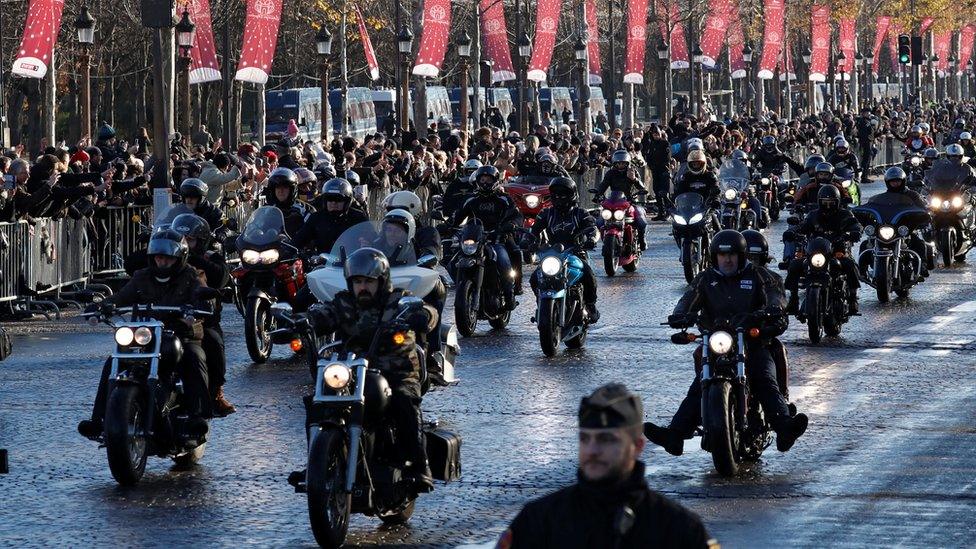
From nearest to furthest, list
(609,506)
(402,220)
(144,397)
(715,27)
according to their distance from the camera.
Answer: (609,506), (144,397), (402,220), (715,27)

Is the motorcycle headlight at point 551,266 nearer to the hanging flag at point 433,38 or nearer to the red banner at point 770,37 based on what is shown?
the hanging flag at point 433,38

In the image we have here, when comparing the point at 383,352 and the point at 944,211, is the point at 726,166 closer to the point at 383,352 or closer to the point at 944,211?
the point at 944,211

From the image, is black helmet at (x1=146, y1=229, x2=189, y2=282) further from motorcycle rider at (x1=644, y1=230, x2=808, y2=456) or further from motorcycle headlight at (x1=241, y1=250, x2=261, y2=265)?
motorcycle headlight at (x1=241, y1=250, x2=261, y2=265)

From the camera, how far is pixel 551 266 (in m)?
16.7

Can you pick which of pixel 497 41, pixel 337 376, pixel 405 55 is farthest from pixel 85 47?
pixel 337 376

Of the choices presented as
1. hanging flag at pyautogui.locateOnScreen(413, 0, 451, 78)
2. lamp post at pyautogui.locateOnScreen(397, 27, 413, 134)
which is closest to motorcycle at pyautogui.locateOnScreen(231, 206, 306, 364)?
hanging flag at pyautogui.locateOnScreen(413, 0, 451, 78)

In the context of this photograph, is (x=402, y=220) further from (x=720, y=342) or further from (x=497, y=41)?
(x=497, y=41)

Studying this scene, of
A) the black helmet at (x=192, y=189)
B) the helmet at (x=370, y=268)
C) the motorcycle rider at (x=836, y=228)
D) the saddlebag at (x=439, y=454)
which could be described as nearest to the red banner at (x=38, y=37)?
the black helmet at (x=192, y=189)

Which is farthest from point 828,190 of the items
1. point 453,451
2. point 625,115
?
point 625,115

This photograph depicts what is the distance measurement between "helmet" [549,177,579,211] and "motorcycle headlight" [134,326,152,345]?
9.09m

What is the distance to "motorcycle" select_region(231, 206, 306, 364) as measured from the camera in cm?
1634

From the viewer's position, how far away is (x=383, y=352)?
9148mm

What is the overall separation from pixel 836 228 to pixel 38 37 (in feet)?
42.0

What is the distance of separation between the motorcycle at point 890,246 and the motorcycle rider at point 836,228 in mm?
2511
